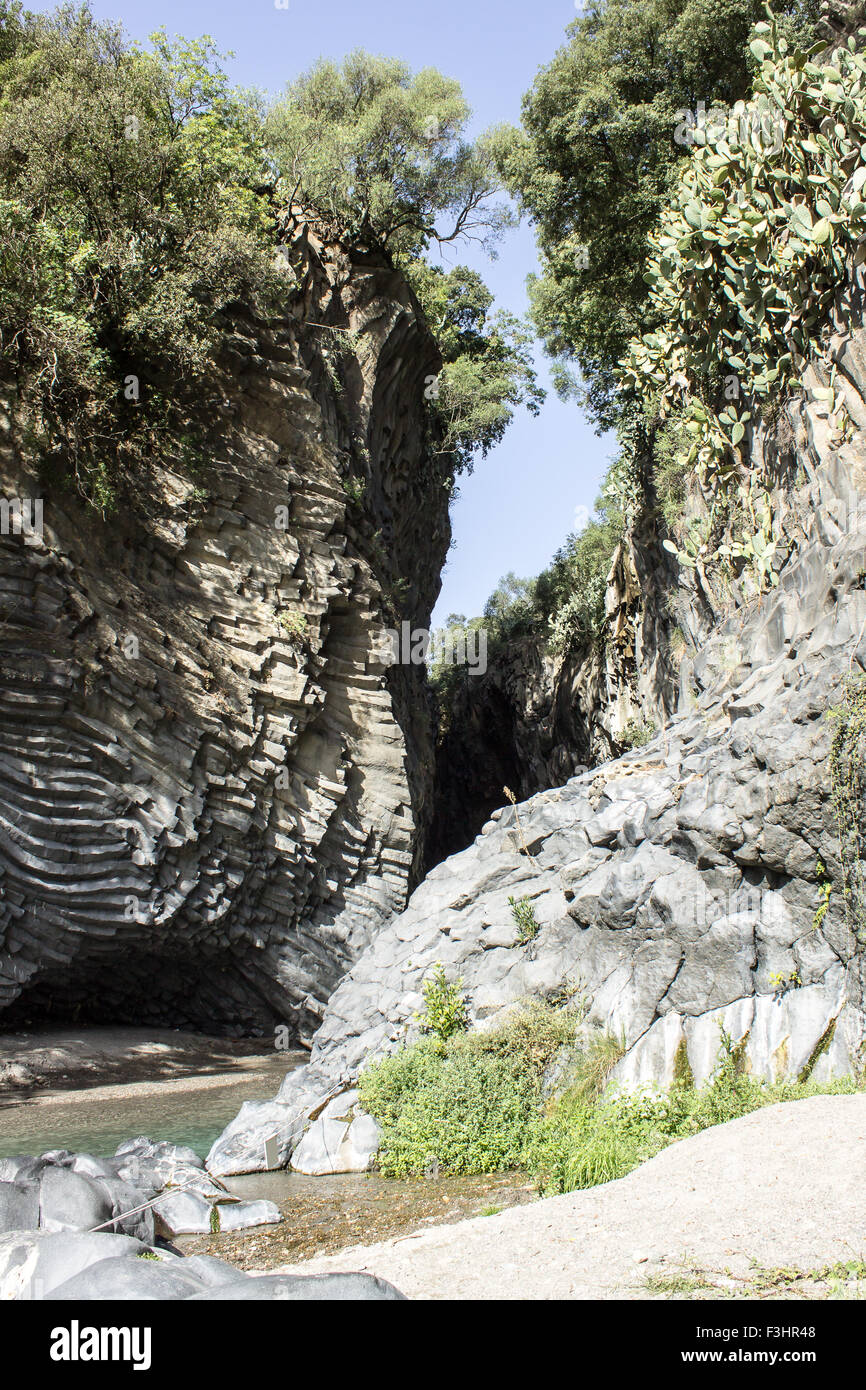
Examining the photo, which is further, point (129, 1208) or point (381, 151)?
point (381, 151)

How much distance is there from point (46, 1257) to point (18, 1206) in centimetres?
221

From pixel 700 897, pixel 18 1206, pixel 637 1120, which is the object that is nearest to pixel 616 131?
pixel 700 897

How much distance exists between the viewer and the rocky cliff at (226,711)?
1464cm

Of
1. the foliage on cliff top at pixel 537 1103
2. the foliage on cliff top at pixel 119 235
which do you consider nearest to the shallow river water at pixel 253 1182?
the foliage on cliff top at pixel 537 1103

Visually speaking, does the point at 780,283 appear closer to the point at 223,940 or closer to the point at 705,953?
the point at 705,953

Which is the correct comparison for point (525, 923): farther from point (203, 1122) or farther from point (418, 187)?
point (418, 187)

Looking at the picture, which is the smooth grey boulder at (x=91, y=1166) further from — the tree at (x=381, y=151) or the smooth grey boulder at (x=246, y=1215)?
the tree at (x=381, y=151)

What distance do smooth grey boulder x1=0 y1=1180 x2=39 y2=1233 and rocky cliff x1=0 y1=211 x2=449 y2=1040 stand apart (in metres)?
8.40

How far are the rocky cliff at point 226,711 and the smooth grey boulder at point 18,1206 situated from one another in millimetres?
8403

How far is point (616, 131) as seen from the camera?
20766 mm

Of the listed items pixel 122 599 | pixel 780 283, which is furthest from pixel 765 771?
pixel 122 599

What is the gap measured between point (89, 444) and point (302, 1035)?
11818mm

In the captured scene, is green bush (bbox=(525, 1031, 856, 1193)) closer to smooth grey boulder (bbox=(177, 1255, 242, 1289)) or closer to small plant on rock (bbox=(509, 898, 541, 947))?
small plant on rock (bbox=(509, 898, 541, 947))

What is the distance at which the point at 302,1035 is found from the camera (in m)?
18.1
